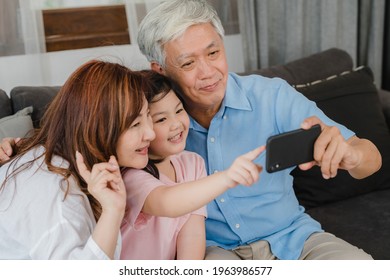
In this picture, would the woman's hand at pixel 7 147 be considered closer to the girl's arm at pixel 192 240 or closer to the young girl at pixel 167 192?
the young girl at pixel 167 192

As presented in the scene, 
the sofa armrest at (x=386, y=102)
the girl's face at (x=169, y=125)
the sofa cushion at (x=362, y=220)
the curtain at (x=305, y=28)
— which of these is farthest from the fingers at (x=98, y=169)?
the sofa armrest at (x=386, y=102)

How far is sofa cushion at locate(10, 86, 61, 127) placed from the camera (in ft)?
2.87

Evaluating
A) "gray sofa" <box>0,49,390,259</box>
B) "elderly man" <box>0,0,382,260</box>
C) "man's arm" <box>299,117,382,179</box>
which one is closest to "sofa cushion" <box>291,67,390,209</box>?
"gray sofa" <box>0,49,390,259</box>

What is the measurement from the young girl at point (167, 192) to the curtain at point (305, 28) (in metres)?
0.23

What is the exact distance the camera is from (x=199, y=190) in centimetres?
69

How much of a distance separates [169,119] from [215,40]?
0.43ft

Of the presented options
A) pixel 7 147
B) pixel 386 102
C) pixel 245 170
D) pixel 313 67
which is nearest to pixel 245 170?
pixel 245 170

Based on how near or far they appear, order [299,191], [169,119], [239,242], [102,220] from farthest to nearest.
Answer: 1. [299,191]
2. [239,242]
3. [169,119]
4. [102,220]

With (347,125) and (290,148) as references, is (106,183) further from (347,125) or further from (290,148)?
(347,125)

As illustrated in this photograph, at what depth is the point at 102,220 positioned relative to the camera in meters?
0.67

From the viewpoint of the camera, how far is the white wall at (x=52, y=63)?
0.86 metres

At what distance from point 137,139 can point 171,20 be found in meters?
0.18
